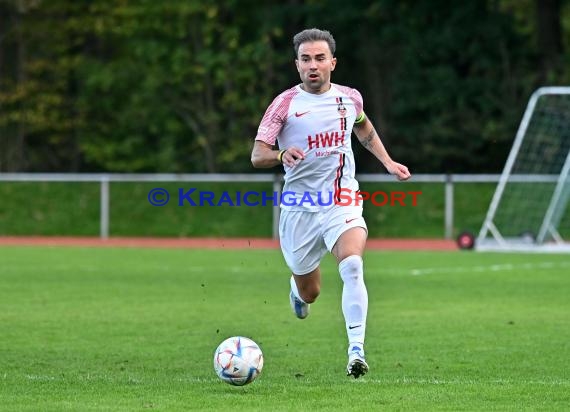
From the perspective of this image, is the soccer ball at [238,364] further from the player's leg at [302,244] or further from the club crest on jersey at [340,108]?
the club crest on jersey at [340,108]

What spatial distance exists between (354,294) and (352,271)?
157 millimetres

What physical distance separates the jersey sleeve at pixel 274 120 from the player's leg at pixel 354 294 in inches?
33.7

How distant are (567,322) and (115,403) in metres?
6.52

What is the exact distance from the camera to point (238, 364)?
28.1ft

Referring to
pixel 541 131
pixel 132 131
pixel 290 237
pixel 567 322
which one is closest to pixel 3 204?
pixel 132 131

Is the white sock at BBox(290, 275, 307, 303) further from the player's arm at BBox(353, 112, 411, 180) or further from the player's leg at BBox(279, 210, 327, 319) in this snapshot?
the player's arm at BBox(353, 112, 411, 180)

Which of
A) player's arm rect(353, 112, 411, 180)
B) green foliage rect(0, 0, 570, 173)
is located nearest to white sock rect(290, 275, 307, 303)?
player's arm rect(353, 112, 411, 180)

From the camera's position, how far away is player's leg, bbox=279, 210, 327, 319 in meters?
9.93

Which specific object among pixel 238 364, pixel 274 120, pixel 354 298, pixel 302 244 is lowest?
pixel 238 364

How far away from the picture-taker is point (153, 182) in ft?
111

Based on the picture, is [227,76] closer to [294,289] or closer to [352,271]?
[294,289]

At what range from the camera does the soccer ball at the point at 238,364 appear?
28.1 feet

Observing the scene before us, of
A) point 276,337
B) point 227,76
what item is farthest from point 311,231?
point 227,76

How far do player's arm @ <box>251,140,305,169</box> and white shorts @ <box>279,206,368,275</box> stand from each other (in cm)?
63
